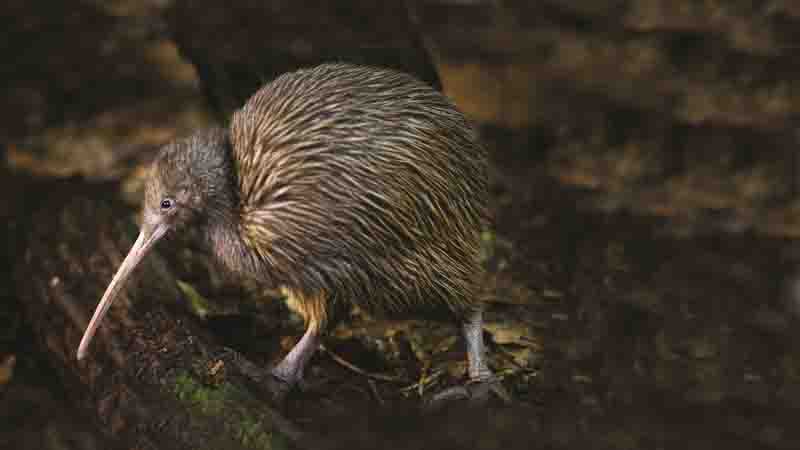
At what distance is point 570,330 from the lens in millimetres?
3848

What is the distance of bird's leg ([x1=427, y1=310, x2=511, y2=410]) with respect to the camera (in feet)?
10.8

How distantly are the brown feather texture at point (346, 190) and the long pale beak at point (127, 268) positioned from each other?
0.12m

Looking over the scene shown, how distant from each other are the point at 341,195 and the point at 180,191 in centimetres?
61

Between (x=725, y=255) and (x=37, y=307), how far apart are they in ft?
10.0

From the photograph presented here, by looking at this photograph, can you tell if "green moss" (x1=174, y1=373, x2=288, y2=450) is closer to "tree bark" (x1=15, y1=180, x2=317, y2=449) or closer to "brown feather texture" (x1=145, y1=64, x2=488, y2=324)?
"tree bark" (x1=15, y1=180, x2=317, y2=449)

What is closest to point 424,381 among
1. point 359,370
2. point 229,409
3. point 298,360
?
point 359,370

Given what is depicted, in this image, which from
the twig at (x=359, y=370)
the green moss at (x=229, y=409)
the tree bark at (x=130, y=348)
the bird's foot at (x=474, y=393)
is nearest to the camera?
the green moss at (x=229, y=409)

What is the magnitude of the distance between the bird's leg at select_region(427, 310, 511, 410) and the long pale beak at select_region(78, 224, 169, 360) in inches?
42.6

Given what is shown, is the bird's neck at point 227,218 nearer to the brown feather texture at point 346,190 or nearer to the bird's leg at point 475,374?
the brown feather texture at point 346,190

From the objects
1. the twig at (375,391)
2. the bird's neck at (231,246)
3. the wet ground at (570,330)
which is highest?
the bird's neck at (231,246)

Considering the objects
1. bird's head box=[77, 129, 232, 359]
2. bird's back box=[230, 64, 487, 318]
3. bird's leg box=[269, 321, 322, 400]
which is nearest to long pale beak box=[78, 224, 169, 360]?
bird's head box=[77, 129, 232, 359]

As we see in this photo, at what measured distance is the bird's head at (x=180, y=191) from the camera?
3275mm

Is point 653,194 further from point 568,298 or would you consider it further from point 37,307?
point 37,307

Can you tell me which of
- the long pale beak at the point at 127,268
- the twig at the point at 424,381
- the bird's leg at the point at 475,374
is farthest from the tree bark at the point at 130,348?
the bird's leg at the point at 475,374
